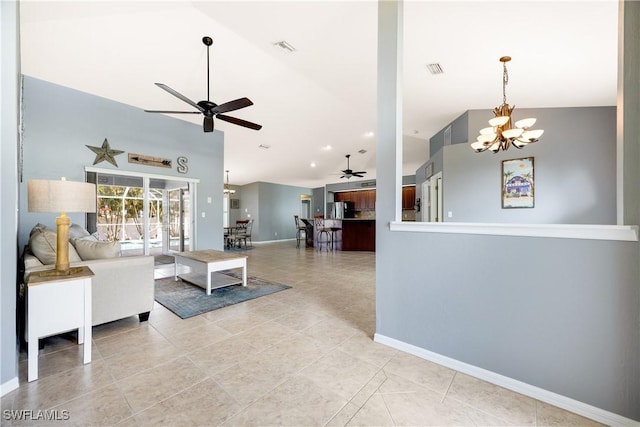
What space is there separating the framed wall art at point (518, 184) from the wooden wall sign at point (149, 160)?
20.6ft

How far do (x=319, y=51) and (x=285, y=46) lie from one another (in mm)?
439

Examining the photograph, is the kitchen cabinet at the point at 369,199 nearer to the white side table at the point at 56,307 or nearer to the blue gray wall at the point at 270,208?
the blue gray wall at the point at 270,208

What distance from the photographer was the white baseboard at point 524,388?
1331 millimetres

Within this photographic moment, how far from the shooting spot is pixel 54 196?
1.72m

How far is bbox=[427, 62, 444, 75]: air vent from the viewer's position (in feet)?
10.9

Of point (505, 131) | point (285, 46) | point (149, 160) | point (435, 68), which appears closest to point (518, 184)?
point (505, 131)

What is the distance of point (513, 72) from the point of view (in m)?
3.38

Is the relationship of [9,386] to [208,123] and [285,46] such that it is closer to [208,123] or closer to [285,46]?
[208,123]

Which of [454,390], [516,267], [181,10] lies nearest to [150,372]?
[454,390]

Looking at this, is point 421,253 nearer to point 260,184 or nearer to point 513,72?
point 513,72

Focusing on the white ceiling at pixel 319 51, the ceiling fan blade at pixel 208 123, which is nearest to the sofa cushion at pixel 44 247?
the ceiling fan blade at pixel 208 123

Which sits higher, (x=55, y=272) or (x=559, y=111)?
(x=559, y=111)

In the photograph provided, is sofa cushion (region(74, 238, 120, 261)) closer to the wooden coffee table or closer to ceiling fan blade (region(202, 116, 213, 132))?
the wooden coffee table

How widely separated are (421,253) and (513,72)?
3145mm
